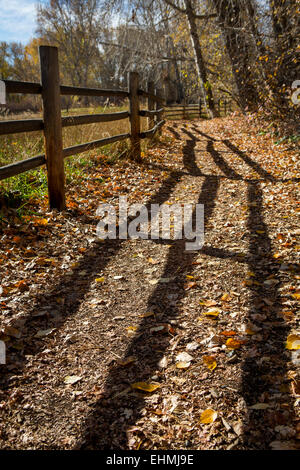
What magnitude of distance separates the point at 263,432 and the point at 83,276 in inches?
75.8

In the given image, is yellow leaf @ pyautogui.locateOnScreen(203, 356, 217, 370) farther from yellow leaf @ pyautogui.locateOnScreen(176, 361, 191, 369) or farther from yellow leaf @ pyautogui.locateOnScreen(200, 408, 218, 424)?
yellow leaf @ pyautogui.locateOnScreen(200, 408, 218, 424)

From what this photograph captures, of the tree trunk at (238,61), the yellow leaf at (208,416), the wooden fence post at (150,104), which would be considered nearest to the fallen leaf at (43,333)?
the yellow leaf at (208,416)

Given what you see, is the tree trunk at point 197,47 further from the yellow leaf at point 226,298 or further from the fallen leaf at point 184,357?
the fallen leaf at point 184,357

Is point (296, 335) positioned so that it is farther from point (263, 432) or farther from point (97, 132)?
point (97, 132)

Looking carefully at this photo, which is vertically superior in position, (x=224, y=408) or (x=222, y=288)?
(x=222, y=288)

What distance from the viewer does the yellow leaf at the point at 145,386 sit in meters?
1.87

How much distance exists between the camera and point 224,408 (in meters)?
1.73

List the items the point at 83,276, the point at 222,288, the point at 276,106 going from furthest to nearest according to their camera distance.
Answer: the point at 276,106
the point at 83,276
the point at 222,288

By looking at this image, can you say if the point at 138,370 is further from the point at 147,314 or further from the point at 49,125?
the point at 49,125

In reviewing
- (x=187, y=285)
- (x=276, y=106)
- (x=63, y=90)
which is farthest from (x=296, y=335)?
(x=276, y=106)
